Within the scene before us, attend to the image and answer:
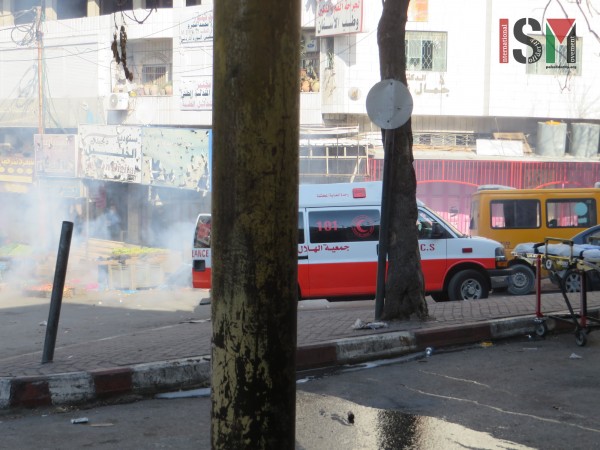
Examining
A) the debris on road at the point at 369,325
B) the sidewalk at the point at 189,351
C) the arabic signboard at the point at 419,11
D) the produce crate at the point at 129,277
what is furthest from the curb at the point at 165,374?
the arabic signboard at the point at 419,11

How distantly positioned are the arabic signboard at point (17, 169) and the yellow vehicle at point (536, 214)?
17.3 m

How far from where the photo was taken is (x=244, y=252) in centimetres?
215

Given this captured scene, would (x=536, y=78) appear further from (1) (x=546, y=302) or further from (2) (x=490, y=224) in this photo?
(1) (x=546, y=302)

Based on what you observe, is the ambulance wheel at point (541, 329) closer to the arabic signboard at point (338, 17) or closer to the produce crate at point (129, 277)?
the produce crate at point (129, 277)

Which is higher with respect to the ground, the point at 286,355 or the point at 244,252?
the point at 244,252

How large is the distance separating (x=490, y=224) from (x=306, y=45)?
473 inches

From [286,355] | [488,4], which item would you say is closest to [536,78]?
[488,4]

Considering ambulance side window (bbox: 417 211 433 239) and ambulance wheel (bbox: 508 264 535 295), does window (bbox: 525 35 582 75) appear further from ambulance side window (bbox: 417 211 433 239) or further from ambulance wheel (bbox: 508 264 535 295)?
ambulance side window (bbox: 417 211 433 239)

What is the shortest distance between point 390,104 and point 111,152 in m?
19.0

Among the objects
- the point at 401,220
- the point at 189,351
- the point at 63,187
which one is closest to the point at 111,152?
the point at 63,187

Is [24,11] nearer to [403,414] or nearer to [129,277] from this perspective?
[129,277]

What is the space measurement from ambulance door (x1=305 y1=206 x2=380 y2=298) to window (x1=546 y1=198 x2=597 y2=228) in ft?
16.3

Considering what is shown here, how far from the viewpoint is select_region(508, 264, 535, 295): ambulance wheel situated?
45.6 feet

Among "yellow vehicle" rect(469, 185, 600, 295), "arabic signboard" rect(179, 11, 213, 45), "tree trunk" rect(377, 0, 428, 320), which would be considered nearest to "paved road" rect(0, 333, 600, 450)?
"tree trunk" rect(377, 0, 428, 320)
